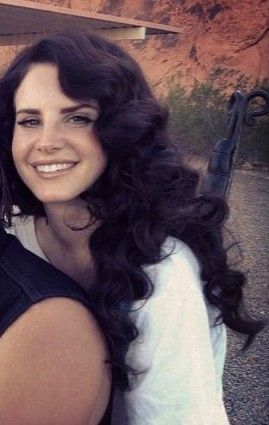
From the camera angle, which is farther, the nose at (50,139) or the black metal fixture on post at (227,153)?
the black metal fixture on post at (227,153)

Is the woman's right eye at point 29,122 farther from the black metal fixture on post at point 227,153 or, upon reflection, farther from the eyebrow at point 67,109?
the black metal fixture on post at point 227,153

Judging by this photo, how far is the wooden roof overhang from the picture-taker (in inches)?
119

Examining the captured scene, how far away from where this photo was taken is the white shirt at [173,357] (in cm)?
106

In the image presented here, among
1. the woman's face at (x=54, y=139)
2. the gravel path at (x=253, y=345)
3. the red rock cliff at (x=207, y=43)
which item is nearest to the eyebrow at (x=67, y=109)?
the woman's face at (x=54, y=139)

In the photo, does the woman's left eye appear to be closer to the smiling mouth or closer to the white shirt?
the smiling mouth

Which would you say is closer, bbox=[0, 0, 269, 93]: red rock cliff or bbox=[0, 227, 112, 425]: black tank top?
bbox=[0, 227, 112, 425]: black tank top

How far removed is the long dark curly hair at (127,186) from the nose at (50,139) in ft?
0.29

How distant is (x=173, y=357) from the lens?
105 centimetres

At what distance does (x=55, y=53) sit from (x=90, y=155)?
0.25 meters

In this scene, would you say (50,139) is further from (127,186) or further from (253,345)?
(253,345)

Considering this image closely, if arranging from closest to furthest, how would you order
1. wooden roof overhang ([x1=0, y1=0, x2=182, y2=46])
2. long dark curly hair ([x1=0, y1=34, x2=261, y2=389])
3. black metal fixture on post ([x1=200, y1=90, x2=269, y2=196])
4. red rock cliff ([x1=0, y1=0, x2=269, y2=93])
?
long dark curly hair ([x1=0, y1=34, x2=261, y2=389])
black metal fixture on post ([x1=200, y1=90, x2=269, y2=196])
wooden roof overhang ([x1=0, y1=0, x2=182, y2=46])
red rock cliff ([x1=0, y1=0, x2=269, y2=93])

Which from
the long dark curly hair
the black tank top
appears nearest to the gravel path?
the long dark curly hair

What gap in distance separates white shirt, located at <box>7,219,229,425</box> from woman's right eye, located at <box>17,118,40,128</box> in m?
0.43

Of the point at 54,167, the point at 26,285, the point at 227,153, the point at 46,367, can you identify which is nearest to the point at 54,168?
the point at 54,167
